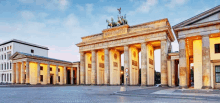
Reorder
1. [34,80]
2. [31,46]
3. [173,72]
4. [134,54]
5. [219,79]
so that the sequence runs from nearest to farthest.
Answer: [219,79], [173,72], [134,54], [34,80], [31,46]

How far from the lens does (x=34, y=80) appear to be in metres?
55.0

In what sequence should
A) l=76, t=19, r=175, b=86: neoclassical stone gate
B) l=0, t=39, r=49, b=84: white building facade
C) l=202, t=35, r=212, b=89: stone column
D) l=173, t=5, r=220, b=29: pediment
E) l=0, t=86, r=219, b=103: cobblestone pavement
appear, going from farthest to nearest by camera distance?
l=0, t=39, r=49, b=84: white building facade → l=76, t=19, r=175, b=86: neoclassical stone gate → l=202, t=35, r=212, b=89: stone column → l=173, t=5, r=220, b=29: pediment → l=0, t=86, r=219, b=103: cobblestone pavement

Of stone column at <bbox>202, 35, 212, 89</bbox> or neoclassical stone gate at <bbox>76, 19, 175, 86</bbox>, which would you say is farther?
neoclassical stone gate at <bbox>76, 19, 175, 86</bbox>

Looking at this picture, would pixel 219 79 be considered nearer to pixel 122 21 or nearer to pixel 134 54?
pixel 134 54

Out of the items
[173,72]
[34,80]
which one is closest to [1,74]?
[34,80]

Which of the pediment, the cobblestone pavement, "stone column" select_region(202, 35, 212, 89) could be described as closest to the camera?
the cobblestone pavement

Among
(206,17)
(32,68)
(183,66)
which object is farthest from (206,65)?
(32,68)

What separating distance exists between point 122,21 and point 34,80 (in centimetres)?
3095

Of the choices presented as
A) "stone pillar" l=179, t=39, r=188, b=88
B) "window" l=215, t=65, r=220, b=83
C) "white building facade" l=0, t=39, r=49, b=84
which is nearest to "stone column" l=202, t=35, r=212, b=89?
"window" l=215, t=65, r=220, b=83

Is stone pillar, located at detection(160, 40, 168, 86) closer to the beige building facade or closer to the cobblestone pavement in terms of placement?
the cobblestone pavement

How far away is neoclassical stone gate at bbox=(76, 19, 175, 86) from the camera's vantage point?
40.2 metres

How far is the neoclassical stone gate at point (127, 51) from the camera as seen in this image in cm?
4019

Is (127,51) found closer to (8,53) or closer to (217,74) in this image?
(217,74)

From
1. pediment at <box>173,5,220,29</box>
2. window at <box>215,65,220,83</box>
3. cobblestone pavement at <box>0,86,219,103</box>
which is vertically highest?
pediment at <box>173,5,220,29</box>
